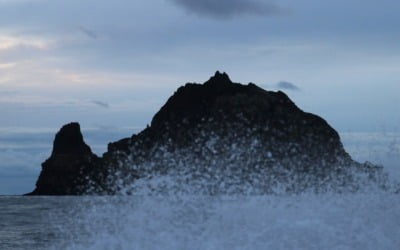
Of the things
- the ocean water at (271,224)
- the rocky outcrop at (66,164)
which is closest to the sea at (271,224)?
the ocean water at (271,224)

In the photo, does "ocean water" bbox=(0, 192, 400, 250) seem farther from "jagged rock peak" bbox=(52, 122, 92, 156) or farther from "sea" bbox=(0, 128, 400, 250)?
"jagged rock peak" bbox=(52, 122, 92, 156)

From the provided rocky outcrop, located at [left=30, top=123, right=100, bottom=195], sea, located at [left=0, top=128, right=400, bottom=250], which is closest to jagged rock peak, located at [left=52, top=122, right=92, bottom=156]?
rocky outcrop, located at [left=30, top=123, right=100, bottom=195]

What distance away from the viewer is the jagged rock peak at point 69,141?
639 ft

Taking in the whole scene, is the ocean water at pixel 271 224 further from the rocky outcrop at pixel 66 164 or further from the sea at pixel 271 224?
Answer: the rocky outcrop at pixel 66 164

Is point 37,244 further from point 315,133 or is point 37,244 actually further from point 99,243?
point 315,133

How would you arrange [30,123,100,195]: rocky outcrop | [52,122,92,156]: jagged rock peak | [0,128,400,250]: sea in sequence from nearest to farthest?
[0,128,400,250]: sea, [30,123,100,195]: rocky outcrop, [52,122,92,156]: jagged rock peak

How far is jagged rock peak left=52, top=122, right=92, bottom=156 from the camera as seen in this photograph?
639 feet

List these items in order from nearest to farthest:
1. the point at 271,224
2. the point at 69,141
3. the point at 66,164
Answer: the point at 271,224 < the point at 66,164 < the point at 69,141

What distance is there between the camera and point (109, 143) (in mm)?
187000

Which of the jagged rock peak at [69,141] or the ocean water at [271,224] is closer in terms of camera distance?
the ocean water at [271,224]

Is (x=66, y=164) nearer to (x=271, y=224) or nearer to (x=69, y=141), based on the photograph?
(x=69, y=141)

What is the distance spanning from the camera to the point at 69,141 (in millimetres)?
195375

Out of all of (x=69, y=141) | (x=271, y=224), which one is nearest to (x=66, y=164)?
(x=69, y=141)

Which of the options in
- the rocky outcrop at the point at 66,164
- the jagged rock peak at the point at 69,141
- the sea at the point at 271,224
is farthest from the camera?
the jagged rock peak at the point at 69,141
